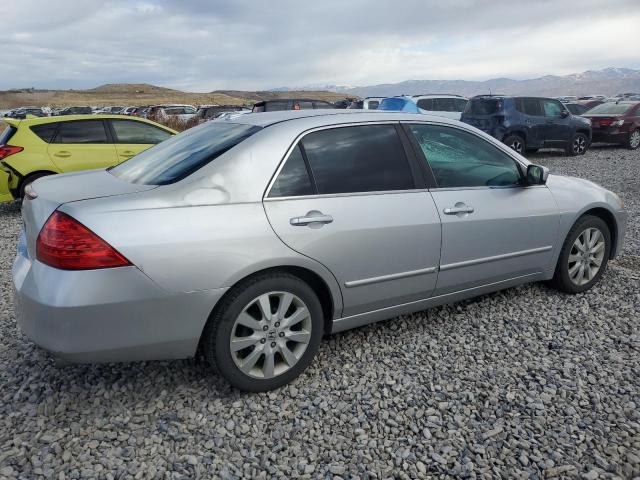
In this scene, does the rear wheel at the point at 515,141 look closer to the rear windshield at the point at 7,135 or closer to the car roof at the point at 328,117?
the car roof at the point at 328,117

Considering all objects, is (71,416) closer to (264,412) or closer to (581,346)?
(264,412)

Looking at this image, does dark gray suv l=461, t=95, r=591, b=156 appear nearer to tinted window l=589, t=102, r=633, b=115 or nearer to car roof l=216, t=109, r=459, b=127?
tinted window l=589, t=102, r=633, b=115

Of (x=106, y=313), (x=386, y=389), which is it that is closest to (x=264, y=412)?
(x=386, y=389)

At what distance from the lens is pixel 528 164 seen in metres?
3.93

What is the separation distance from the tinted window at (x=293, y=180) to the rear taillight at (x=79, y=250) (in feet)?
2.91

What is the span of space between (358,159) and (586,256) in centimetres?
243

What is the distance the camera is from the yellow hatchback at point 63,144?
7277mm

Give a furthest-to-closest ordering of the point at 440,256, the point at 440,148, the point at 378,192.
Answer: the point at 440,148, the point at 440,256, the point at 378,192

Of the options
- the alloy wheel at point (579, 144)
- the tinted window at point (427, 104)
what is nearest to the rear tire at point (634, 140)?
the alloy wheel at point (579, 144)

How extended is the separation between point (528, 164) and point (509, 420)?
2076 millimetres

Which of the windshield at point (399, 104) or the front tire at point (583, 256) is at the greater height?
the windshield at point (399, 104)

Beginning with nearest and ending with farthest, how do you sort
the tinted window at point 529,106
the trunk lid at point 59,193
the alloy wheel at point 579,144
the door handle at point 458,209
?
the trunk lid at point 59,193 → the door handle at point 458,209 → the tinted window at point 529,106 → the alloy wheel at point 579,144

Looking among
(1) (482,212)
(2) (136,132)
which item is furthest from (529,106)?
(1) (482,212)

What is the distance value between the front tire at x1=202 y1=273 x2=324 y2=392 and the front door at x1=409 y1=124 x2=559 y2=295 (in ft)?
3.47
